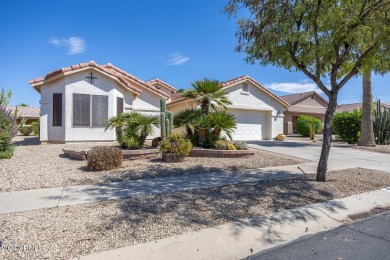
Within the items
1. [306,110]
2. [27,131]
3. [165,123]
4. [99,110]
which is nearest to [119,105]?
[99,110]

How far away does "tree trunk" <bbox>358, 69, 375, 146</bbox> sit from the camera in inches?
627

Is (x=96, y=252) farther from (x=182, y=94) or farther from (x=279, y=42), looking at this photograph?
(x=182, y=94)

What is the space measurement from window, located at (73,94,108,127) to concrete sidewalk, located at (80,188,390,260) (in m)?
11.6

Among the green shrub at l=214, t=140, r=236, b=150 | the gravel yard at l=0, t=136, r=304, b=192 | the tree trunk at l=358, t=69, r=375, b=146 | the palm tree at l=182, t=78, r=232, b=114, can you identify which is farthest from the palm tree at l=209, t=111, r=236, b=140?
the tree trunk at l=358, t=69, r=375, b=146

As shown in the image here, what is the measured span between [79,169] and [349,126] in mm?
17532

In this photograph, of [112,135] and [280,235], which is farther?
[112,135]

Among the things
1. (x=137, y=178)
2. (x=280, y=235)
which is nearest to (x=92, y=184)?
(x=137, y=178)

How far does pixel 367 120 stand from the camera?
16047mm

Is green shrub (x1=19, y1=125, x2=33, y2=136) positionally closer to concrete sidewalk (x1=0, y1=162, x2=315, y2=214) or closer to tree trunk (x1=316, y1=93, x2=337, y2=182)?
concrete sidewalk (x1=0, y1=162, x2=315, y2=214)

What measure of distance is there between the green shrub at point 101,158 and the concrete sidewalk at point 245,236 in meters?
5.02

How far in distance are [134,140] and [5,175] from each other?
14.5 ft

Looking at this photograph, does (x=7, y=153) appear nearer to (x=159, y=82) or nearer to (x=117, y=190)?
(x=117, y=190)

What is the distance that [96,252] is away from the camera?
3.39m

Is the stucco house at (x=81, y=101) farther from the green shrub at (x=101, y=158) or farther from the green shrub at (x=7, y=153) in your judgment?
the green shrub at (x=101, y=158)
